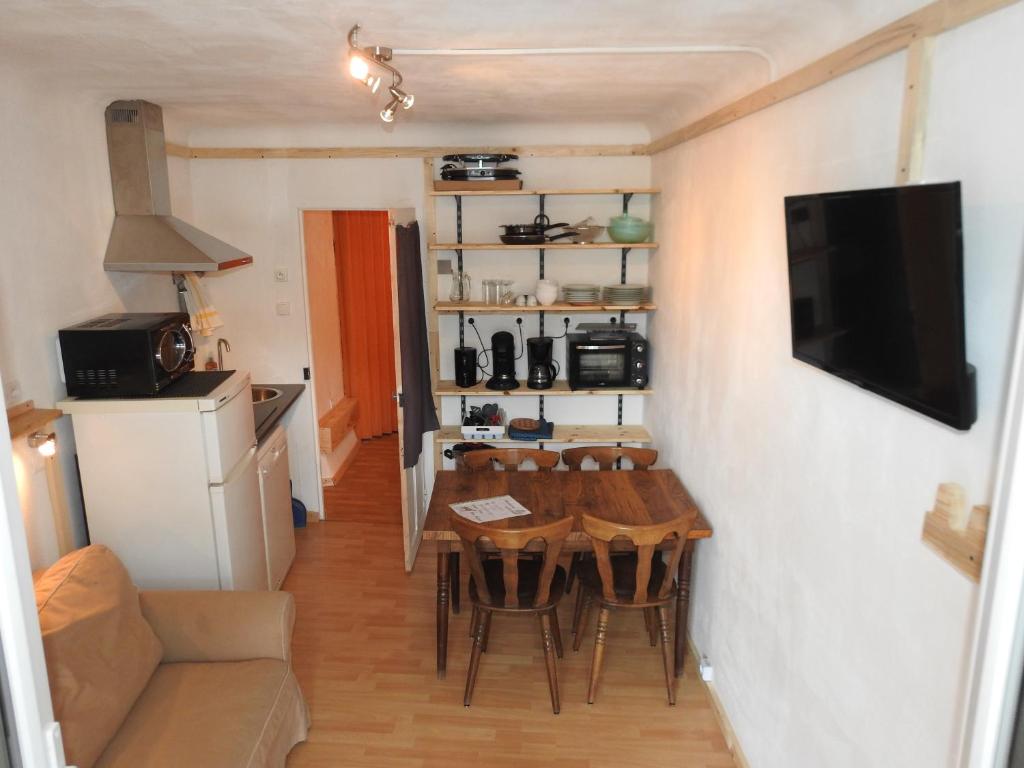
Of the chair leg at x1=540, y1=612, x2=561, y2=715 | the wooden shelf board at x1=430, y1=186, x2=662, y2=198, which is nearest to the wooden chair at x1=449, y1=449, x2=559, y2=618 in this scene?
the chair leg at x1=540, y1=612, x2=561, y2=715

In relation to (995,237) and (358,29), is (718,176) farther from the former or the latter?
(995,237)

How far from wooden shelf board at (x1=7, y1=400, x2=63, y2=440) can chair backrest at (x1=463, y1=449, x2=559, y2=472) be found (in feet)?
6.28

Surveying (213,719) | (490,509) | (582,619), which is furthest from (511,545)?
(213,719)

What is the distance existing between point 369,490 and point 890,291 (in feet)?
15.3

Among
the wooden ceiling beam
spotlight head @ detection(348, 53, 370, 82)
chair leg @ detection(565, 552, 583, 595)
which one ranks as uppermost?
spotlight head @ detection(348, 53, 370, 82)

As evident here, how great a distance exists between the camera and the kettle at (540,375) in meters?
4.61

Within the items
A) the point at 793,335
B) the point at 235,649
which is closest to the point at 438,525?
the point at 235,649

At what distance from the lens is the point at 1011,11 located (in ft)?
4.47

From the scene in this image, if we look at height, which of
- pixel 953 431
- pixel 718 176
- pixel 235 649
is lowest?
pixel 235 649

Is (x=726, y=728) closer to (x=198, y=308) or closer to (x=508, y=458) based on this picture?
(x=508, y=458)

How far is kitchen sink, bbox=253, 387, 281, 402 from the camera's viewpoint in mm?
4805

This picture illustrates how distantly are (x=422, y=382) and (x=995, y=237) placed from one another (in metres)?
3.33

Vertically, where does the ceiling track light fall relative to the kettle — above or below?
above

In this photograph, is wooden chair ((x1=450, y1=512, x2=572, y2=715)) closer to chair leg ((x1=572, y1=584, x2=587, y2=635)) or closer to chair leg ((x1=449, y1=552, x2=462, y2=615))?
chair leg ((x1=572, y1=584, x2=587, y2=635))
